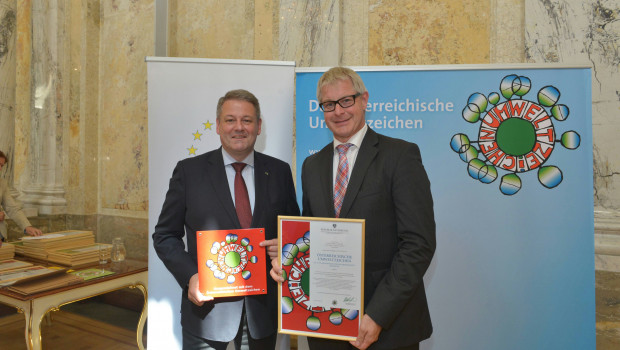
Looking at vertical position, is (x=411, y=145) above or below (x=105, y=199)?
above

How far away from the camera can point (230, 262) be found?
200cm

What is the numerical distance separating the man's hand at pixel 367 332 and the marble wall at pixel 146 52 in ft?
8.61

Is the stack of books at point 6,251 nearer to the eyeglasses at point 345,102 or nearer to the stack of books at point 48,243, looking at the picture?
the stack of books at point 48,243

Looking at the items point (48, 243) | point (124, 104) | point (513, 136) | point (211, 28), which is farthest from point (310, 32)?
point (48, 243)

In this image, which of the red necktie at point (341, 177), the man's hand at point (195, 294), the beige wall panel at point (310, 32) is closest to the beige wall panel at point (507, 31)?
the beige wall panel at point (310, 32)

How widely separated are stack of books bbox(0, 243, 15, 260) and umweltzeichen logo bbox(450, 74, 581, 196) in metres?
3.74

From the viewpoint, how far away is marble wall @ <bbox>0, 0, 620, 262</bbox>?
3.25 m

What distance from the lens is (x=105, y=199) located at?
5391mm

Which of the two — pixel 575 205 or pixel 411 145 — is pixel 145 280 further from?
pixel 575 205

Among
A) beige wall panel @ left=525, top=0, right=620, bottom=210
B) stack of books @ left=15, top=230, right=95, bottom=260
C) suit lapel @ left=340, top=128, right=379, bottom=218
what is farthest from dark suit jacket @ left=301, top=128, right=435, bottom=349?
stack of books @ left=15, top=230, right=95, bottom=260

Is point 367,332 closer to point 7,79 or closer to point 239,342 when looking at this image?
point 239,342

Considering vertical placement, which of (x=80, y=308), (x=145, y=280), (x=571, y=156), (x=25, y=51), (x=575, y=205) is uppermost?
(x=25, y=51)

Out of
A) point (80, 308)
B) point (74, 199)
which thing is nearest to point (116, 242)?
point (80, 308)

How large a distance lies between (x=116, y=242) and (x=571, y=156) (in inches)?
143
